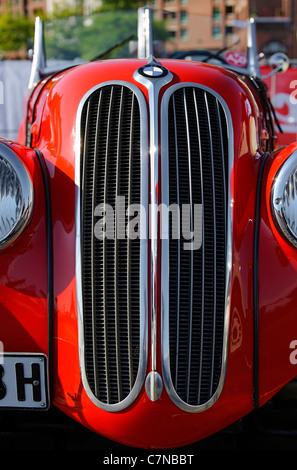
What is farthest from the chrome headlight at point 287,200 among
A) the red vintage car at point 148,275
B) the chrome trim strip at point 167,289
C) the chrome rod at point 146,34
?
the chrome rod at point 146,34

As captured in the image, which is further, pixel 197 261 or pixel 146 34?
pixel 146 34

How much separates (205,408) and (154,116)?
1.09 m

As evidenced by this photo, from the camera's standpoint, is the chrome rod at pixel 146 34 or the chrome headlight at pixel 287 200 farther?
the chrome rod at pixel 146 34

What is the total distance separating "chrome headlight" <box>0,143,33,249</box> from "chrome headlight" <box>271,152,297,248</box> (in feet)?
3.01

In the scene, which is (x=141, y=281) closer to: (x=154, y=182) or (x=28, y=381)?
(x=154, y=182)

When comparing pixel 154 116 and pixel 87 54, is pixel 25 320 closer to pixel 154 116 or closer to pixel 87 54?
pixel 154 116

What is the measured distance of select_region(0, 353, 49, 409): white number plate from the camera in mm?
1935

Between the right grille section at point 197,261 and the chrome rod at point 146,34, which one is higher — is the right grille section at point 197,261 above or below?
below

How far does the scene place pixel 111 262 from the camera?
195 cm

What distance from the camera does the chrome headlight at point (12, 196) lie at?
1.93 m

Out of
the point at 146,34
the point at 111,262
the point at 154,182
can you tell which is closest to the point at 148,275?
the point at 111,262

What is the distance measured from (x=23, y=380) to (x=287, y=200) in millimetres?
1172

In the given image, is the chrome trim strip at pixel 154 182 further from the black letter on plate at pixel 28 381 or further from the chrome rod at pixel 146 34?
the chrome rod at pixel 146 34

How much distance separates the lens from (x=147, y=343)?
6.20ft
